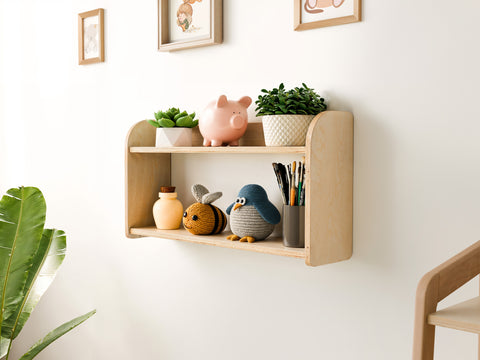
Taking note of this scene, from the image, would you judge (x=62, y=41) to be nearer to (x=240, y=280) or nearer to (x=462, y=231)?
(x=240, y=280)

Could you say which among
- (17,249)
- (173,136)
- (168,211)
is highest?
(173,136)

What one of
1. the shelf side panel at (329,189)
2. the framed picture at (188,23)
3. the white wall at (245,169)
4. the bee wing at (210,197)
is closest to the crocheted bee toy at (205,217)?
the bee wing at (210,197)

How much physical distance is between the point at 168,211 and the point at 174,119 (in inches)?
10.5

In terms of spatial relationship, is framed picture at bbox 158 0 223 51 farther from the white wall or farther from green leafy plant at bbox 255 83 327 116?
green leafy plant at bbox 255 83 327 116

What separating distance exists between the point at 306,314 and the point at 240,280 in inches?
8.9

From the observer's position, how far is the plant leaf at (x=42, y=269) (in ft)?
5.93

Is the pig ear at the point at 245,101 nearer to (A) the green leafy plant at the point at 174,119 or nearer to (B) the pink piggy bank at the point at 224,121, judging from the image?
(B) the pink piggy bank at the point at 224,121

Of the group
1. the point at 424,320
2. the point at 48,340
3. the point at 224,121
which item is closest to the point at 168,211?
the point at 224,121

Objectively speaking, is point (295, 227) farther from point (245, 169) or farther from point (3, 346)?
point (3, 346)

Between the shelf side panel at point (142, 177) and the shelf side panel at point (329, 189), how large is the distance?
601 millimetres

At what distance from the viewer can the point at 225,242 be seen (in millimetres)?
1435

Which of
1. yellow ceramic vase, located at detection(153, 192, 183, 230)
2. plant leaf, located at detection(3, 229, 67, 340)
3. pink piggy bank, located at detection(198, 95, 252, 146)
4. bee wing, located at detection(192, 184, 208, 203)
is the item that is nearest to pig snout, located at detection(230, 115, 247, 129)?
pink piggy bank, located at detection(198, 95, 252, 146)

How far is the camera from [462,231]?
124cm

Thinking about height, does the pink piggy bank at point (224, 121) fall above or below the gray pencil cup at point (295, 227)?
above
